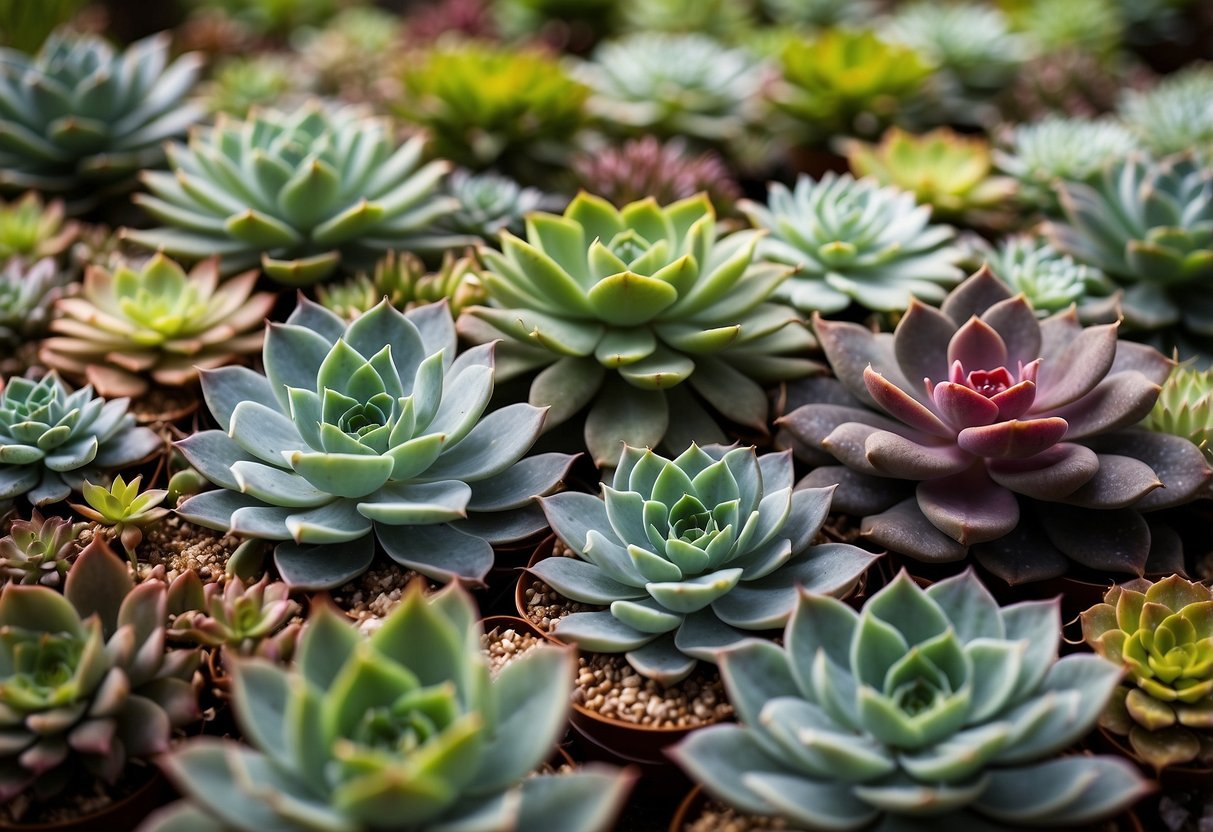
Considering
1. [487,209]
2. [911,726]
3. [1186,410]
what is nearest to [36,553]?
[487,209]

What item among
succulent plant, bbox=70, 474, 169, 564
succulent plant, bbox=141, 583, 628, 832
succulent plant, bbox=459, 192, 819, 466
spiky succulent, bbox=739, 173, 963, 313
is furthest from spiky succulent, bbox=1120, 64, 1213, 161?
succulent plant, bbox=70, 474, 169, 564

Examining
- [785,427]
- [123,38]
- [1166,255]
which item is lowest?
[123,38]

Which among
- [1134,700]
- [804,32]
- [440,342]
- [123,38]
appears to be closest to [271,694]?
[440,342]

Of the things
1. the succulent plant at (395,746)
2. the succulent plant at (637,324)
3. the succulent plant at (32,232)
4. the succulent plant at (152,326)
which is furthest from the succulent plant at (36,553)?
the succulent plant at (32,232)

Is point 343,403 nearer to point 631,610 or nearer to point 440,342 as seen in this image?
point 440,342

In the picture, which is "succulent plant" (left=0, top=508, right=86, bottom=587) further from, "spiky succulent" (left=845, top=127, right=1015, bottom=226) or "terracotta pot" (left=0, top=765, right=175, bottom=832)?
"spiky succulent" (left=845, top=127, right=1015, bottom=226)

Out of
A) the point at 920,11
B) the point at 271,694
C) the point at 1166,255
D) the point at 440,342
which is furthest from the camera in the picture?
the point at 920,11

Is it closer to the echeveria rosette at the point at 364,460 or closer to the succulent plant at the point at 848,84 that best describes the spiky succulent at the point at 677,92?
the succulent plant at the point at 848,84

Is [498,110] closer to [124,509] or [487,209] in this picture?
[487,209]
